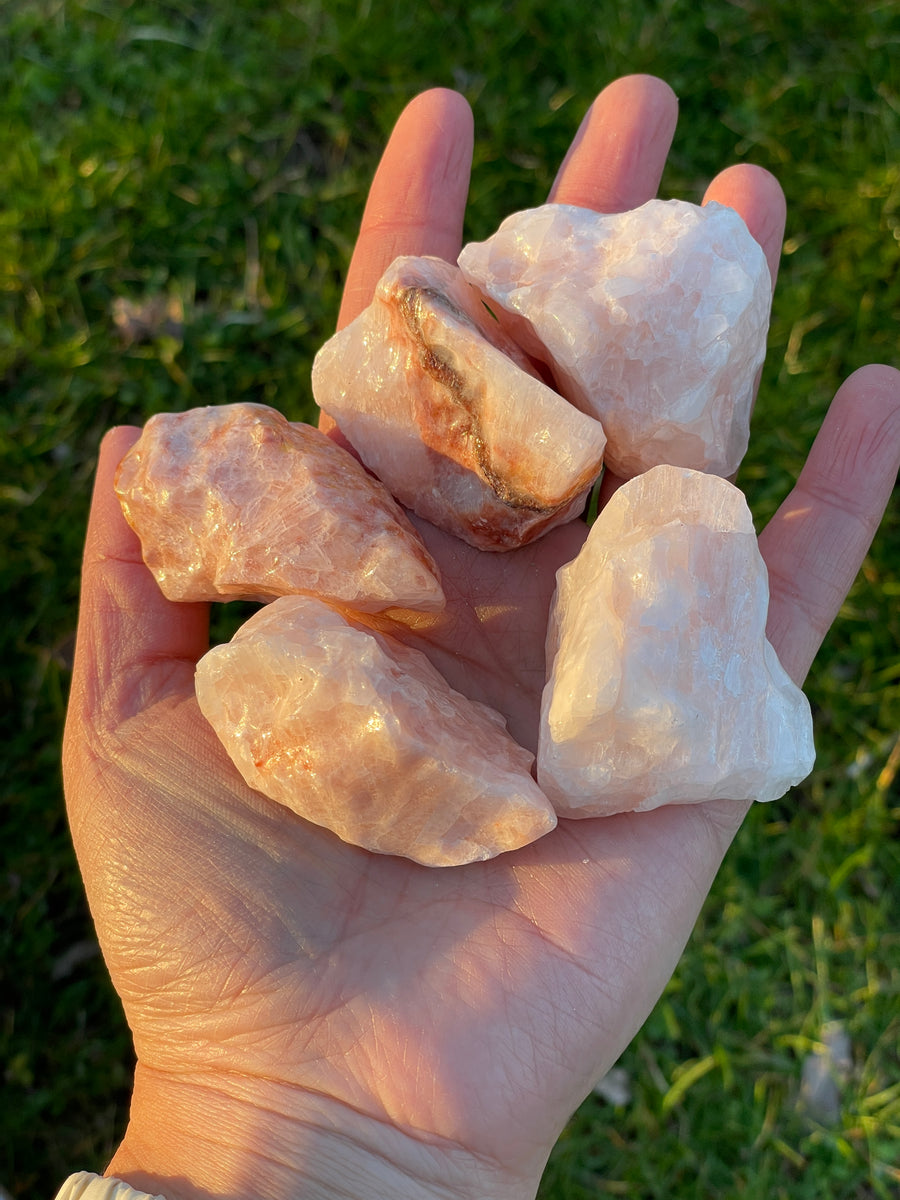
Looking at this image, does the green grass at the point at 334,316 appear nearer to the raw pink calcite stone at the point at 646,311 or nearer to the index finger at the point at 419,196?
the index finger at the point at 419,196

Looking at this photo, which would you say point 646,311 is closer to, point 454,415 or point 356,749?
point 454,415

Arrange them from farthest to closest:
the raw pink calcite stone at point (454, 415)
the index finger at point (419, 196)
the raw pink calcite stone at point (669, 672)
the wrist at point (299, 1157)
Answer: the index finger at point (419, 196), the raw pink calcite stone at point (454, 415), the raw pink calcite stone at point (669, 672), the wrist at point (299, 1157)

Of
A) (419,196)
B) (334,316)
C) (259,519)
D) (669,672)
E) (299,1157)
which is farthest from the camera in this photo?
(334,316)

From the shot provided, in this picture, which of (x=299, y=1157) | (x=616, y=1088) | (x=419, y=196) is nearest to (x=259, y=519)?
(x=419, y=196)

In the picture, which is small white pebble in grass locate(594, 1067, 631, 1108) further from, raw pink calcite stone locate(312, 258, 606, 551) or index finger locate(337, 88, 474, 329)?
index finger locate(337, 88, 474, 329)

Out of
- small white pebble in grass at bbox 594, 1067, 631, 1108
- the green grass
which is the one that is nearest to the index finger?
the green grass

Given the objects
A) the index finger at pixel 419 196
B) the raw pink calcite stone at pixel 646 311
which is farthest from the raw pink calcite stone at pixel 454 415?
the index finger at pixel 419 196
